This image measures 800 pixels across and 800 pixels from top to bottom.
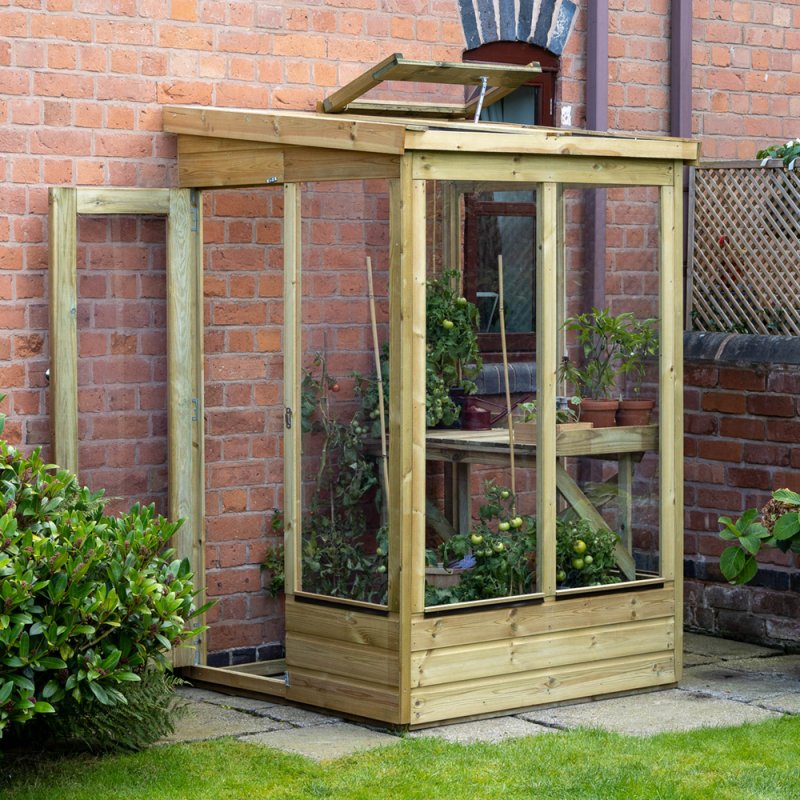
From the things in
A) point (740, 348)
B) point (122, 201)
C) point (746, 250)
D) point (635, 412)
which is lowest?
point (635, 412)

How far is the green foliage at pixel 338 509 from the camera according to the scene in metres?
6.62

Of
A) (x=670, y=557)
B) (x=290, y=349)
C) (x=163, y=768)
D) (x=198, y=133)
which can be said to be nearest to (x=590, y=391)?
(x=670, y=557)

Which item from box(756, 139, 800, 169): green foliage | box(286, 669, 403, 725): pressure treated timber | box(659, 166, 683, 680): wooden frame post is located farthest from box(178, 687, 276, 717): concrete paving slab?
box(756, 139, 800, 169): green foliage

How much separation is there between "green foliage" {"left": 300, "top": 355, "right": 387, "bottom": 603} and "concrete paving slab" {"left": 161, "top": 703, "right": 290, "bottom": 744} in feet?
1.94

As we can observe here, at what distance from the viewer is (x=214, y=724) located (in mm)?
6625

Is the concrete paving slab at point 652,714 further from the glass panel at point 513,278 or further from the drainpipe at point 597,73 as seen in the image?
the drainpipe at point 597,73

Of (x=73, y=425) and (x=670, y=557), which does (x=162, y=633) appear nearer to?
(x=73, y=425)

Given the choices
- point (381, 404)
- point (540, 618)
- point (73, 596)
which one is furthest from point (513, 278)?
point (73, 596)

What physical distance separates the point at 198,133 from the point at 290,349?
3.45 feet

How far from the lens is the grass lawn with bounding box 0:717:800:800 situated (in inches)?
221

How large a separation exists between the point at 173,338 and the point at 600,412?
1.90 meters

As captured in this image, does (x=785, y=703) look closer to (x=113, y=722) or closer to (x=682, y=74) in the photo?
(x=113, y=722)

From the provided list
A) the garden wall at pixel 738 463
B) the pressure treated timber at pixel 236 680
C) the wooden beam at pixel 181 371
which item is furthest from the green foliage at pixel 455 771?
the garden wall at pixel 738 463

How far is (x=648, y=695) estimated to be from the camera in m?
7.21
